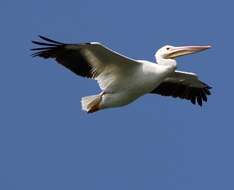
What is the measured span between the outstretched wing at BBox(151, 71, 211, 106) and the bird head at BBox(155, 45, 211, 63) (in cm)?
68

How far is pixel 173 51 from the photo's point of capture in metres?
19.3

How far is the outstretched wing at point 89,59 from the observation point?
18.2 m

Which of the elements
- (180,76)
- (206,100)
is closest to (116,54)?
(180,76)

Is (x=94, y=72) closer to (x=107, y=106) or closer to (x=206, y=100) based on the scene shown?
(x=107, y=106)

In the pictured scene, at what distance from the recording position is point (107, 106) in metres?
18.7

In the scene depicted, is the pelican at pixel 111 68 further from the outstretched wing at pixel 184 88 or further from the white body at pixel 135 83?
the outstretched wing at pixel 184 88

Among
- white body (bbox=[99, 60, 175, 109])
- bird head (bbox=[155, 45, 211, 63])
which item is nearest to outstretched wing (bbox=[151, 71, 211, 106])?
bird head (bbox=[155, 45, 211, 63])

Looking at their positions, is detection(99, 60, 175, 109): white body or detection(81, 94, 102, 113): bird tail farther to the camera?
detection(81, 94, 102, 113): bird tail

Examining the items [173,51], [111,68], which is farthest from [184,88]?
[111,68]

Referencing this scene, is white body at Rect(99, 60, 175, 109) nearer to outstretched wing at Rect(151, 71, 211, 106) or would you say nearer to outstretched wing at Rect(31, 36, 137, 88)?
outstretched wing at Rect(31, 36, 137, 88)

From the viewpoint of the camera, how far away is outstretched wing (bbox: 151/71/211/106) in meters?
20.2

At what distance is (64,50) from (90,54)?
0.49 meters

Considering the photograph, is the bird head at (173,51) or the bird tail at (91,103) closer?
the bird tail at (91,103)

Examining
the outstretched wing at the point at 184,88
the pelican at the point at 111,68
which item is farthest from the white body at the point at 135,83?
the outstretched wing at the point at 184,88
